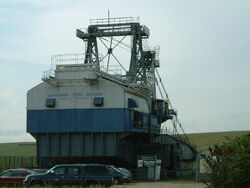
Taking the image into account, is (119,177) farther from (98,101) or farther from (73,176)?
(98,101)

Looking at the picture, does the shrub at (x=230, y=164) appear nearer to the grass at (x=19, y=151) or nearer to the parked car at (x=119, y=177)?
the parked car at (x=119, y=177)

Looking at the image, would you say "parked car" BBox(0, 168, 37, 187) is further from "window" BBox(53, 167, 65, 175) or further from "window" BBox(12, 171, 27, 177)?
"window" BBox(53, 167, 65, 175)

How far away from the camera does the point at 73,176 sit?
3288cm

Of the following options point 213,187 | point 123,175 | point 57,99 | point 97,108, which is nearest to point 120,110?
point 97,108

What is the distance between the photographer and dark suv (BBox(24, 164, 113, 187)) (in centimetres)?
3219

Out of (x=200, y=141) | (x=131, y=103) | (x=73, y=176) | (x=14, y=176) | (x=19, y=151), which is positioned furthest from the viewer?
(x=19, y=151)

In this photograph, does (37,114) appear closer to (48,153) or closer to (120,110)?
(48,153)

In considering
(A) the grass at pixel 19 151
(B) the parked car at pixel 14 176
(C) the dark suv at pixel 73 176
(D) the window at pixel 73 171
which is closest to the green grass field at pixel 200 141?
(A) the grass at pixel 19 151

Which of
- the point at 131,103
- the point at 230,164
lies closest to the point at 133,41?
the point at 131,103

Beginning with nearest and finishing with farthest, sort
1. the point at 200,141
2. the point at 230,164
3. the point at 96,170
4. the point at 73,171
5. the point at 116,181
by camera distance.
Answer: the point at 230,164
the point at 73,171
the point at 96,170
the point at 116,181
the point at 200,141

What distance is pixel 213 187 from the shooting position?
70.8 feet

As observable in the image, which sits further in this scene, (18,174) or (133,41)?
(133,41)

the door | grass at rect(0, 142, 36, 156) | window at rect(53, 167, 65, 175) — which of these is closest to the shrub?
the door

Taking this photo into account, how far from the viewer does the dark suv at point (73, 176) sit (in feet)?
106
